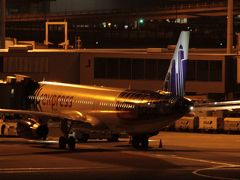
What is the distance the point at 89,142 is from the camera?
165ft

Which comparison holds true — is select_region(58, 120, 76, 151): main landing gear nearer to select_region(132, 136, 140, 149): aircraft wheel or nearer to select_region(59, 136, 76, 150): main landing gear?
select_region(59, 136, 76, 150): main landing gear

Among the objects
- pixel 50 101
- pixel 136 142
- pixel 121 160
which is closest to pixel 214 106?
pixel 136 142

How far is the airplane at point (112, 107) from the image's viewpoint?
134ft

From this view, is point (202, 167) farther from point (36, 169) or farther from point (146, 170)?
point (36, 169)

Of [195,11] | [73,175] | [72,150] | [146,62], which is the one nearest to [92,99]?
[72,150]

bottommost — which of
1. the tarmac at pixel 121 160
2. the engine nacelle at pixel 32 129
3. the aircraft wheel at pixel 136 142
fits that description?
the tarmac at pixel 121 160

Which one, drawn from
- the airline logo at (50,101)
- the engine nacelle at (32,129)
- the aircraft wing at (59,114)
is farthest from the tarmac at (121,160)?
the airline logo at (50,101)

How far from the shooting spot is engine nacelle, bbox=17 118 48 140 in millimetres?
43375

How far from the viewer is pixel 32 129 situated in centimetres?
4341

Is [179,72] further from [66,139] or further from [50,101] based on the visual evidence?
[50,101]

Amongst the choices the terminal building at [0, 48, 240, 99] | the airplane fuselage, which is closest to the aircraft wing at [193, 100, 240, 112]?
the airplane fuselage

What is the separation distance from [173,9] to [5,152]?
14998 cm

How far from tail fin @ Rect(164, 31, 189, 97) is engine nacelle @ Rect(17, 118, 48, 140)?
7684 millimetres

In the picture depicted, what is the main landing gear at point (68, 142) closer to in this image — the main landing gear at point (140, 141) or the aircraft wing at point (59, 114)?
the aircraft wing at point (59, 114)
